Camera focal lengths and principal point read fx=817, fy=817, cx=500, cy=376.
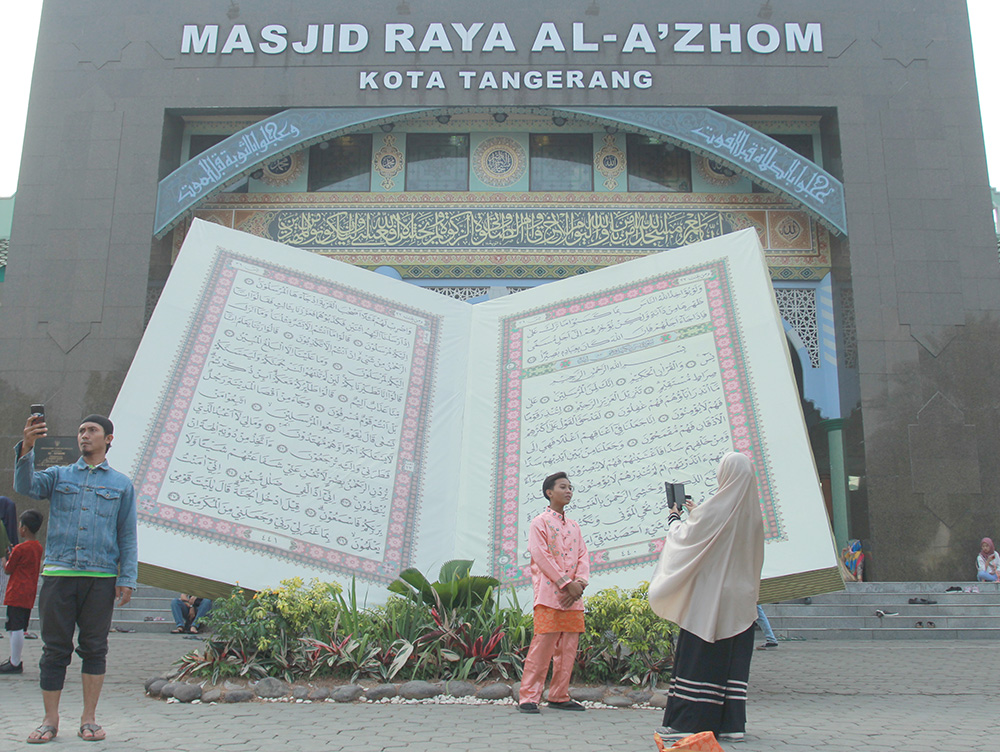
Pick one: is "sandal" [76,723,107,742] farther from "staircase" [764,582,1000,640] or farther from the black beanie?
"staircase" [764,582,1000,640]

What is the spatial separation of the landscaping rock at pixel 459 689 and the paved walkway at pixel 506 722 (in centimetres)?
13

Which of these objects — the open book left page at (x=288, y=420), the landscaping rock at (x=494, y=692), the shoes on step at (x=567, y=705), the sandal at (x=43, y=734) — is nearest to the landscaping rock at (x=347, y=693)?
the landscaping rock at (x=494, y=692)

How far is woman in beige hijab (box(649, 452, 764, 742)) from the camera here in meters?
2.54

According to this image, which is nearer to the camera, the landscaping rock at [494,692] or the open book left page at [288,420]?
the landscaping rock at [494,692]

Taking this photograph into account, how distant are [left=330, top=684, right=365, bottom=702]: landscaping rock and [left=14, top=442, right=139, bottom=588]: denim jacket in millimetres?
962

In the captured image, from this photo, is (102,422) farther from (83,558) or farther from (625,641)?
(625,641)

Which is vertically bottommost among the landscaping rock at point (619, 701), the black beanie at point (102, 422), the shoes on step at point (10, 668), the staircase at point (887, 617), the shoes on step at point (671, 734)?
the shoes on step at point (10, 668)

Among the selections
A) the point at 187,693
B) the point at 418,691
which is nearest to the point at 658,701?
the point at 418,691

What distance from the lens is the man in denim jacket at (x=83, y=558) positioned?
250cm

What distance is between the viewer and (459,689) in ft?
10.7

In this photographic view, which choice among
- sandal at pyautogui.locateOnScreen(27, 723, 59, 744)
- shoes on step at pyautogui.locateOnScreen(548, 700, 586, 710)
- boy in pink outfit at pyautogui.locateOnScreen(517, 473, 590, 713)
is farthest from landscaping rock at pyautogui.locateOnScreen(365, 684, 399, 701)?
sandal at pyautogui.locateOnScreen(27, 723, 59, 744)

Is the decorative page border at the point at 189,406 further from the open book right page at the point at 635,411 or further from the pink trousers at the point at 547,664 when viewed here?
the pink trousers at the point at 547,664

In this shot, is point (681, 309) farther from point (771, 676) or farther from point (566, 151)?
point (566, 151)

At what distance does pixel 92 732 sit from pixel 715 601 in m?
1.95
